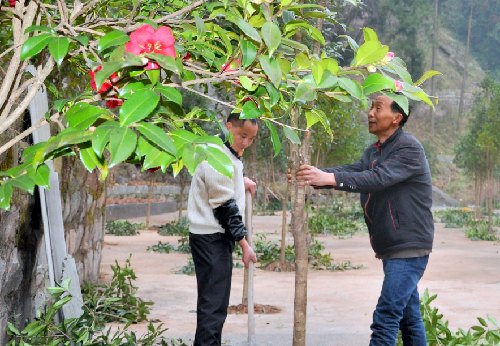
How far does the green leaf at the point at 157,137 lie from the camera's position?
151 centimetres

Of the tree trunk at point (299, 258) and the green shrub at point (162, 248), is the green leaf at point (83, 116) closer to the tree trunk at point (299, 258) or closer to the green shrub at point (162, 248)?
the tree trunk at point (299, 258)

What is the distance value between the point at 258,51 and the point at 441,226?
29.9 m

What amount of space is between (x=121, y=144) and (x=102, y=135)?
6cm

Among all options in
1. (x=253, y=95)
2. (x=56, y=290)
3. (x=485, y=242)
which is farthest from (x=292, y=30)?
(x=485, y=242)

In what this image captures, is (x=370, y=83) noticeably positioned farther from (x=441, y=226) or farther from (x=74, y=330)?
(x=441, y=226)

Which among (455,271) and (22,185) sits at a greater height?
(22,185)

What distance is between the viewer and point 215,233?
4738 millimetres

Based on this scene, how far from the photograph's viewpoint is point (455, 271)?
13711mm

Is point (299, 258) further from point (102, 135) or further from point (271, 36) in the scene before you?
point (102, 135)

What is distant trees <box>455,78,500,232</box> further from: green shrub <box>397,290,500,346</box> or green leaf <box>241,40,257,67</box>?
green leaf <box>241,40,257,67</box>

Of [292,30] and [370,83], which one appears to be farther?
[292,30]

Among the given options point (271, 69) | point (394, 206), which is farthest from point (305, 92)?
point (394, 206)

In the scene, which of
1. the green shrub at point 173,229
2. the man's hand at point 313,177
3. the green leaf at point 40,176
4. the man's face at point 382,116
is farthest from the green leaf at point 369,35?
the green shrub at point 173,229

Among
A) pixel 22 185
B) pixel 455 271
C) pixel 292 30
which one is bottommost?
pixel 455 271
